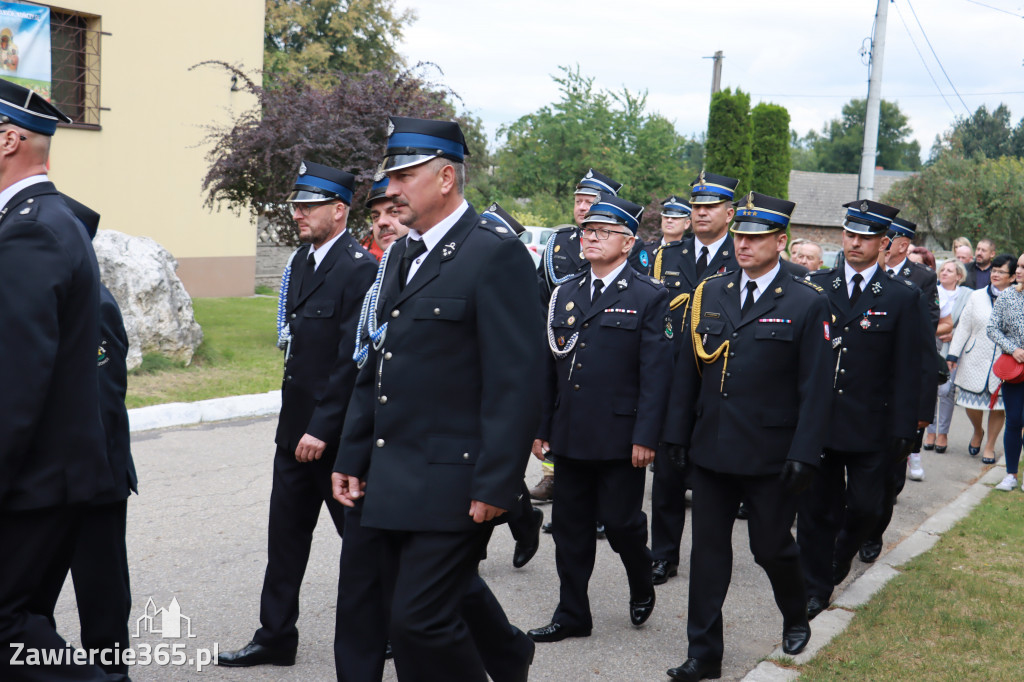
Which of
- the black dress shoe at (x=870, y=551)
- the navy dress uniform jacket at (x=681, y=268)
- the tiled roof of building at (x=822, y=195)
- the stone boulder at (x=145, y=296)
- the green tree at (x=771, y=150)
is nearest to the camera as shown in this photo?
the black dress shoe at (x=870, y=551)

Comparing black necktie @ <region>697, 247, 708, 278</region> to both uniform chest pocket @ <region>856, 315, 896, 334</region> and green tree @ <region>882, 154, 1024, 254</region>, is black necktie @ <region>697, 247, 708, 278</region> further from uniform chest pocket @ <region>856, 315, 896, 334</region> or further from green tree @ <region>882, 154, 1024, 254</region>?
green tree @ <region>882, 154, 1024, 254</region>

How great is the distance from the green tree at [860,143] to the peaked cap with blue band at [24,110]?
9195 centimetres

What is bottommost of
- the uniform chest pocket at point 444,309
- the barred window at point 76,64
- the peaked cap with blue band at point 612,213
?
the uniform chest pocket at point 444,309

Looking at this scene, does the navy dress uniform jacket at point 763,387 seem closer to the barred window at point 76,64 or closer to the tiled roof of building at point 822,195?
the barred window at point 76,64

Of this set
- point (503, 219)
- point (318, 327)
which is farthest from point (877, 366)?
point (318, 327)

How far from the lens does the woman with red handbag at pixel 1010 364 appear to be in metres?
8.91

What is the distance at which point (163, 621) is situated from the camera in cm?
475

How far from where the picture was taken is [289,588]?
14.5 ft

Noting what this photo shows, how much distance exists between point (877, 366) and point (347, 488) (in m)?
3.71

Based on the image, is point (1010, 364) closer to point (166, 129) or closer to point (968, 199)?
point (166, 129)

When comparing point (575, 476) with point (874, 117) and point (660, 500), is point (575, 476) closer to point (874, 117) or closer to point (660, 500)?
point (660, 500)

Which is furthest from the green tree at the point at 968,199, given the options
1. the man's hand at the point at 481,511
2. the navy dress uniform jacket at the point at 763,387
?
the man's hand at the point at 481,511

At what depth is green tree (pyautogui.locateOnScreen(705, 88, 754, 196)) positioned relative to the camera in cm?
2834

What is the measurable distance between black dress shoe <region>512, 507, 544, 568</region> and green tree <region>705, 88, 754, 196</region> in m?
24.1
